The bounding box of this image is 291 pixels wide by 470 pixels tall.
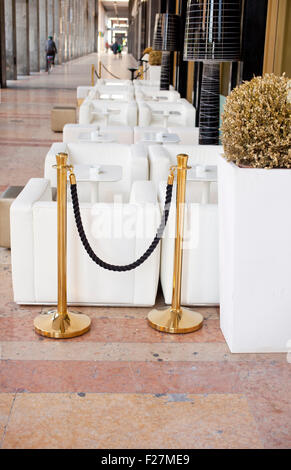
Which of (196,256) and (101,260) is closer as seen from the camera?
(101,260)

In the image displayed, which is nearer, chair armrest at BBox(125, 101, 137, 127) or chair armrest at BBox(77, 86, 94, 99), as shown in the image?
chair armrest at BBox(125, 101, 137, 127)

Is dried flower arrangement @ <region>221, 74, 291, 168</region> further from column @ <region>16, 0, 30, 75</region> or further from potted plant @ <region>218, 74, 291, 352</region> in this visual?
column @ <region>16, 0, 30, 75</region>

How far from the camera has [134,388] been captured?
110 inches

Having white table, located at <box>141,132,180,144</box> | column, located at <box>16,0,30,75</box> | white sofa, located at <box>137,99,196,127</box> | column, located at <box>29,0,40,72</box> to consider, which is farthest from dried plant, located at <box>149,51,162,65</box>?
column, located at <box>29,0,40,72</box>

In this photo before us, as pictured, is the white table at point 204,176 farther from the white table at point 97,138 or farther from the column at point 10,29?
the column at point 10,29

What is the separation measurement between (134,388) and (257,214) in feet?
3.40

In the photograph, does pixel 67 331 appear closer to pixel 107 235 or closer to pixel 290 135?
pixel 107 235

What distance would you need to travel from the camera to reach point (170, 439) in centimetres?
240

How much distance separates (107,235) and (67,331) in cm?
61

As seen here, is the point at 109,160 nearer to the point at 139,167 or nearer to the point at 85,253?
the point at 139,167

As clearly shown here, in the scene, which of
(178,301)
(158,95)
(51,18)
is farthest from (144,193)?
(51,18)

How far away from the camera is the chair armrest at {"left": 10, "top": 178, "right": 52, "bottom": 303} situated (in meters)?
3.46

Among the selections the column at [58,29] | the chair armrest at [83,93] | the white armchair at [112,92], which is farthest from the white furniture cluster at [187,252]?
the column at [58,29]

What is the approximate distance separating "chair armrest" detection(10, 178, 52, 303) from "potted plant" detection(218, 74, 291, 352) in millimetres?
1121
